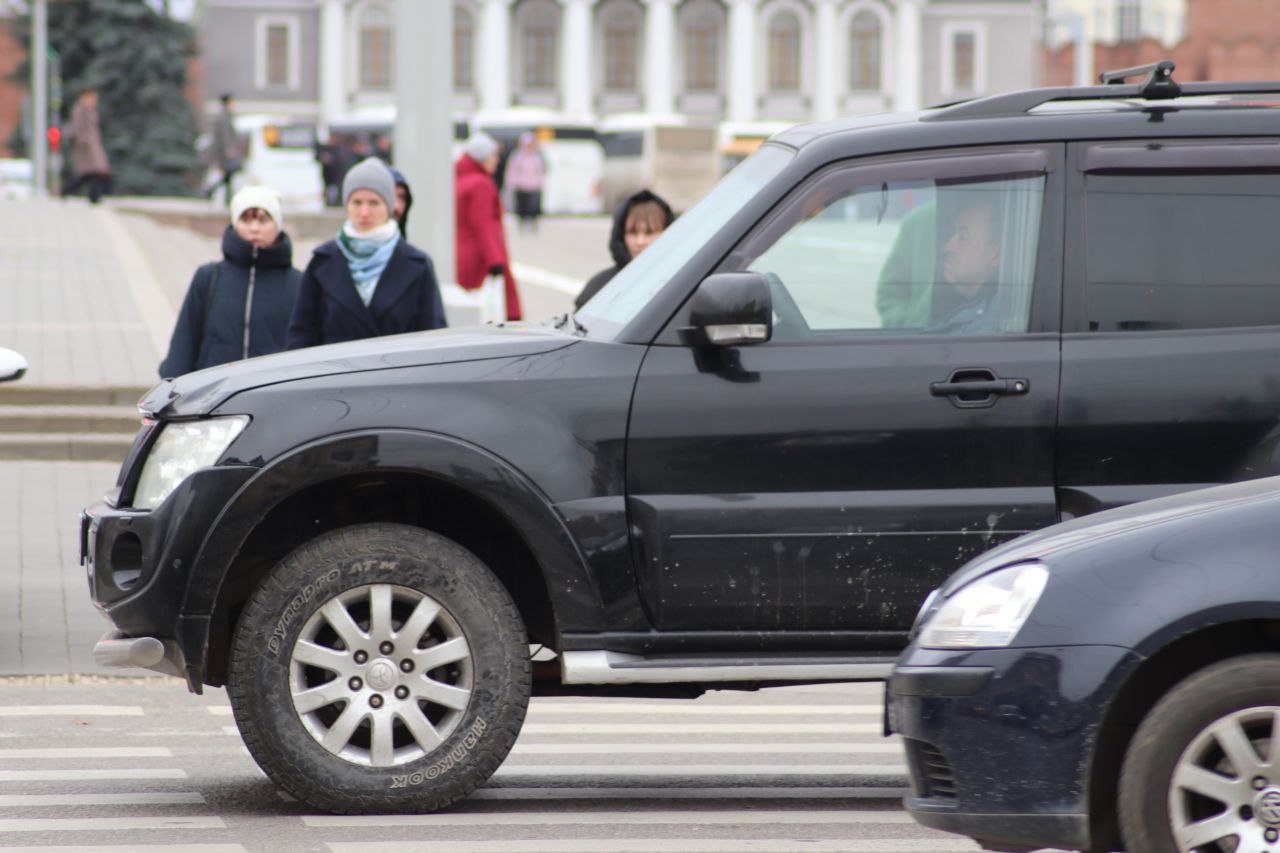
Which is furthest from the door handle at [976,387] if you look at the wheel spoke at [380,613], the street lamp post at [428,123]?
the street lamp post at [428,123]

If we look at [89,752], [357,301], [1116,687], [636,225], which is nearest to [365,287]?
[357,301]

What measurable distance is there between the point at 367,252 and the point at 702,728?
2.24 metres

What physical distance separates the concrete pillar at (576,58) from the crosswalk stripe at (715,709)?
102m

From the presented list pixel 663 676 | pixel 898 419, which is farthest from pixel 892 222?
pixel 663 676

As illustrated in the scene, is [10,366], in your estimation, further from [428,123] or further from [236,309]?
[428,123]

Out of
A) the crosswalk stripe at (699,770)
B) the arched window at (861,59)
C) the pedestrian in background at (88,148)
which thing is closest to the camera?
the crosswalk stripe at (699,770)

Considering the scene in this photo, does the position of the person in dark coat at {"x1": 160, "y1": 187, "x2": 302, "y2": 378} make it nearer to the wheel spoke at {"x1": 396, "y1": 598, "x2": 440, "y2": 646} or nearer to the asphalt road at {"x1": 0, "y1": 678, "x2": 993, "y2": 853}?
the asphalt road at {"x1": 0, "y1": 678, "x2": 993, "y2": 853}

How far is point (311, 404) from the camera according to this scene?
20.2 ft

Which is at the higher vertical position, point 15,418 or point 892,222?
point 892,222

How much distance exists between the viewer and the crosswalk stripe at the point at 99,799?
6.43m

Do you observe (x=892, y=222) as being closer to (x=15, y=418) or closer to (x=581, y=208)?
(x=15, y=418)

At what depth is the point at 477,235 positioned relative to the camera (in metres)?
15.0

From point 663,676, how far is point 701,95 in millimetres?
105129

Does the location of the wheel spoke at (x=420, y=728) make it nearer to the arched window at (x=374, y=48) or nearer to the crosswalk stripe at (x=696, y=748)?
the crosswalk stripe at (x=696, y=748)
